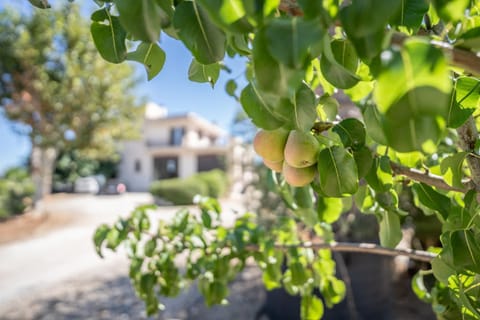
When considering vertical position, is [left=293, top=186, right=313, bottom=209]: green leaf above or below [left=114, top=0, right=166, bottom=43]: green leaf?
below

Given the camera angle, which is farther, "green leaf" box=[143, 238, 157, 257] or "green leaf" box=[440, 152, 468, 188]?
"green leaf" box=[143, 238, 157, 257]

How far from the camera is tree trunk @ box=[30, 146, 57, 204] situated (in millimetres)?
9891

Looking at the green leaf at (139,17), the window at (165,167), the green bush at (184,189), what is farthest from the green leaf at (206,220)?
the window at (165,167)

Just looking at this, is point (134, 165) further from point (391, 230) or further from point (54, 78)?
point (391, 230)

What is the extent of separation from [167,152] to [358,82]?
20.3 meters

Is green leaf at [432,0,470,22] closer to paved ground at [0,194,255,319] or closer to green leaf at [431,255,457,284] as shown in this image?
green leaf at [431,255,457,284]

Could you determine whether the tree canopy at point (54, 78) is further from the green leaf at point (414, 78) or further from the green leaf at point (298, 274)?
the green leaf at point (414, 78)

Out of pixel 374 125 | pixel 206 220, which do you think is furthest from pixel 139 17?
pixel 206 220

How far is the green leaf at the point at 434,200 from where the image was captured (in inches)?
29.5

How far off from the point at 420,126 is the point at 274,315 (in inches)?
118

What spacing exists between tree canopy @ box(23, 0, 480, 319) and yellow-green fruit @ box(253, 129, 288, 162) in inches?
1.4

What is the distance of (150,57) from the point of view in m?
0.55

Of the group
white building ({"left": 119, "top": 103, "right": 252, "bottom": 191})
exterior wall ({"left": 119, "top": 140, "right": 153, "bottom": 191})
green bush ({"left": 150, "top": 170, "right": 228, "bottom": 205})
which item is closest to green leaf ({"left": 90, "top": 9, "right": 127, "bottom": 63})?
green bush ({"left": 150, "top": 170, "right": 228, "bottom": 205})

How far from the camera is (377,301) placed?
288 centimetres
